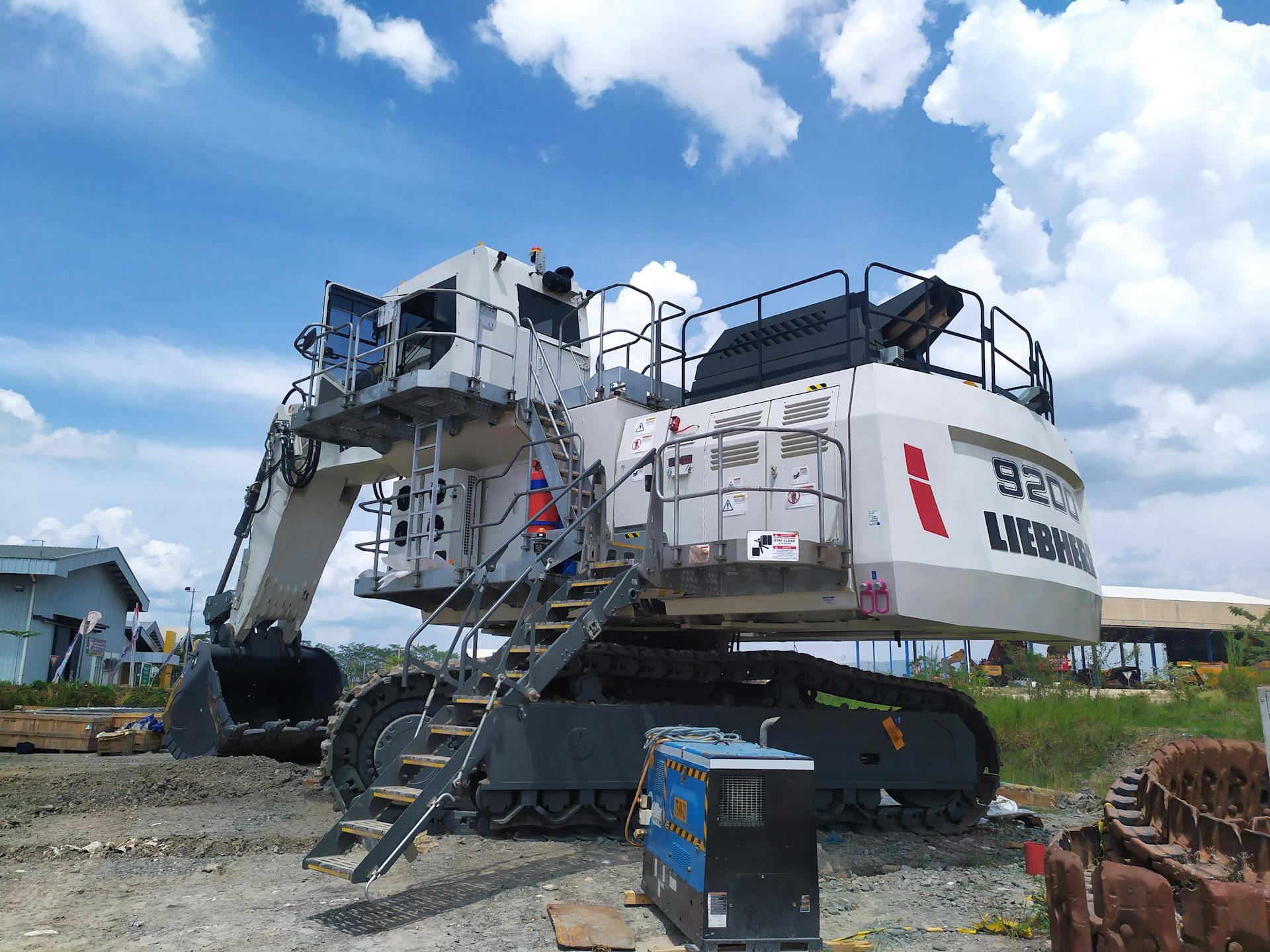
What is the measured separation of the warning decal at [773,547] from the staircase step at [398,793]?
120 inches

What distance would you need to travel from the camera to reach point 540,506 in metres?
10.3

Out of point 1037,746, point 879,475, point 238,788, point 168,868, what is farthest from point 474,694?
point 1037,746

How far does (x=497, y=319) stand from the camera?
1160cm

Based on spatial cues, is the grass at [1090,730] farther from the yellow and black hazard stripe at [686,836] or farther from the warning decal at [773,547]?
the yellow and black hazard stripe at [686,836]

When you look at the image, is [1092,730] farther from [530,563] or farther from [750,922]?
[750,922]

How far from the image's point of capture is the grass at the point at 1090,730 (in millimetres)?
14320

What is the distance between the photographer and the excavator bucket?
12664 millimetres

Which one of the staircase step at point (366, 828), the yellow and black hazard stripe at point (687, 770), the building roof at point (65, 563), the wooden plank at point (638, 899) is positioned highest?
the building roof at point (65, 563)

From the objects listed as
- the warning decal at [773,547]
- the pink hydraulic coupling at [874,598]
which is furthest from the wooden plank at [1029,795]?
the warning decal at [773,547]

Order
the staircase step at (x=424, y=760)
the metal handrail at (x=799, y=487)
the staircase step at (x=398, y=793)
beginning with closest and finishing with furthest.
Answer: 1. the staircase step at (x=398, y=793)
2. the staircase step at (x=424, y=760)
3. the metal handrail at (x=799, y=487)

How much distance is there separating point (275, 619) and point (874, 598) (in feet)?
29.7

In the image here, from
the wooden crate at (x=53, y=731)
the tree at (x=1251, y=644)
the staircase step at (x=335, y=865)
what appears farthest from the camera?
the tree at (x=1251, y=644)

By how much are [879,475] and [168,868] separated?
250 inches

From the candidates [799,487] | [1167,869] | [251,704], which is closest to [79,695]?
[251,704]
